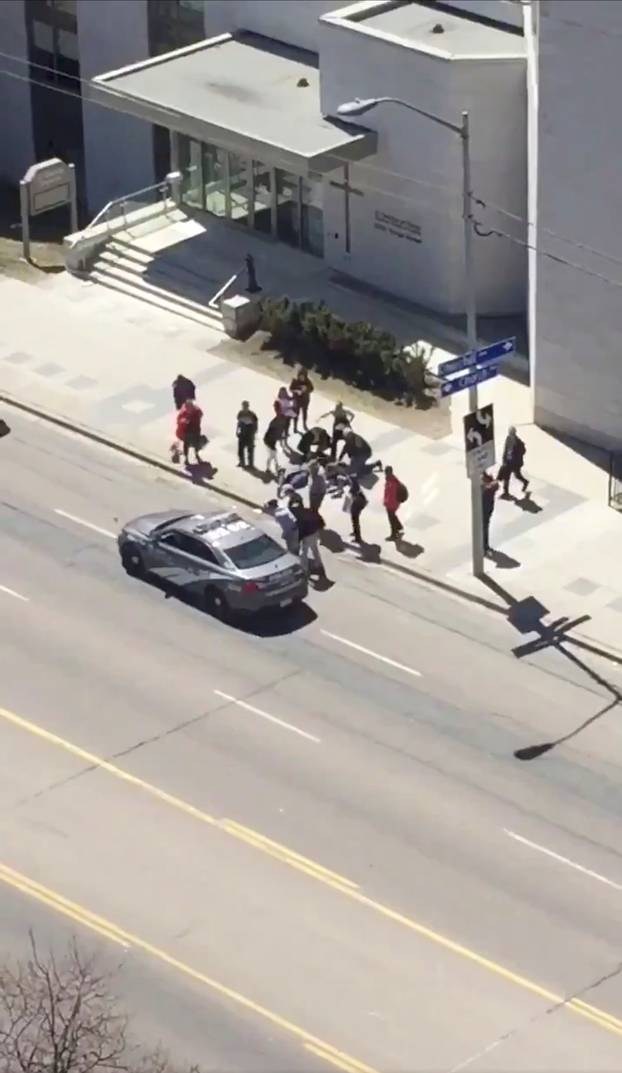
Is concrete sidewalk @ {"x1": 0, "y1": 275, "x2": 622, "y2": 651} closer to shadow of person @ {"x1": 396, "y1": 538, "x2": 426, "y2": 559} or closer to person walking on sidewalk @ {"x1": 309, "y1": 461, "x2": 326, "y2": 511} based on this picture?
shadow of person @ {"x1": 396, "y1": 538, "x2": 426, "y2": 559}

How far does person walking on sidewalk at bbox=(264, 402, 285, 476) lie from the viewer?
4569cm

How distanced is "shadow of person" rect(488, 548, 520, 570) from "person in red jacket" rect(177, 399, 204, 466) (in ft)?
20.8

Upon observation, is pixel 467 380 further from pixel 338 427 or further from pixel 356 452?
pixel 338 427

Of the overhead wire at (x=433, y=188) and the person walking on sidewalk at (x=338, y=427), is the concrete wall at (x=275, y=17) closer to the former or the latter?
the overhead wire at (x=433, y=188)

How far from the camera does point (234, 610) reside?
4075cm

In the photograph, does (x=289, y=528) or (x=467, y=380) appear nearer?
(x=467, y=380)

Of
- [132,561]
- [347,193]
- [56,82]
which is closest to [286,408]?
[132,561]

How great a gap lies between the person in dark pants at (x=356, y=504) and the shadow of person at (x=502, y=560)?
2408 millimetres

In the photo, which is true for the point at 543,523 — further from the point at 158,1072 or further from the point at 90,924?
the point at 158,1072

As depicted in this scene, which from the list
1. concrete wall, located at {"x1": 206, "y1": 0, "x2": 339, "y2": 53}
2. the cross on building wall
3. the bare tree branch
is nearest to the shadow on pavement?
the bare tree branch

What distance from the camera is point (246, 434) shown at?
151 ft

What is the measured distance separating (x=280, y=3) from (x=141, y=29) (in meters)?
4.08

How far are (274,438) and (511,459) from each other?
447 centimetres

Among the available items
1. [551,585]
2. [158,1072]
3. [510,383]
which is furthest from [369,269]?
[158,1072]
